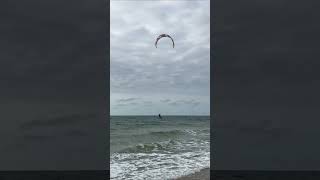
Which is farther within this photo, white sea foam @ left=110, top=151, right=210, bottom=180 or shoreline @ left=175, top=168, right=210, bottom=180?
white sea foam @ left=110, top=151, right=210, bottom=180

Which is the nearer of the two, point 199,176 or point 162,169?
point 199,176

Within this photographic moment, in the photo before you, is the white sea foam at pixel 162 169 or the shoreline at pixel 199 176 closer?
the shoreline at pixel 199 176

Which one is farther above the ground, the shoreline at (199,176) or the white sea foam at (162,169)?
the shoreline at (199,176)

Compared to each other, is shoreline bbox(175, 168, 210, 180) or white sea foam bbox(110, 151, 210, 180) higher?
shoreline bbox(175, 168, 210, 180)
